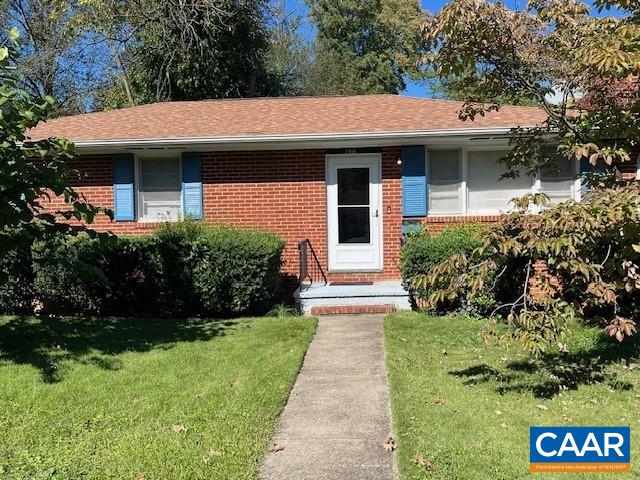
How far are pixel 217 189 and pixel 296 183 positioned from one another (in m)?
1.44

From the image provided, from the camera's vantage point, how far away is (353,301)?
9.27m

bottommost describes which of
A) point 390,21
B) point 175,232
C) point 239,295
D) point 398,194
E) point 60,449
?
point 60,449

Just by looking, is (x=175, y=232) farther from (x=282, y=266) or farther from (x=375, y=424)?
(x=375, y=424)

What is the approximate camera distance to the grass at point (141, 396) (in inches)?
158

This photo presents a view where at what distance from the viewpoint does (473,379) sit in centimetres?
566

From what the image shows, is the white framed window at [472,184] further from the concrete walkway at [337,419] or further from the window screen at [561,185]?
the concrete walkway at [337,419]

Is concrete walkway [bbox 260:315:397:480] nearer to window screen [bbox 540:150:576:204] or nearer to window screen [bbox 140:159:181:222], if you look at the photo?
window screen [bbox 140:159:181:222]

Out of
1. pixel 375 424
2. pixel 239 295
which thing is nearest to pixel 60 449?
pixel 375 424

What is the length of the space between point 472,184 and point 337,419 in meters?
6.99

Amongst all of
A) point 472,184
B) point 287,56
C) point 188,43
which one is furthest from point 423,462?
point 287,56

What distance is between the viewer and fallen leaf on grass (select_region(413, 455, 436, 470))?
A: 12.6ft

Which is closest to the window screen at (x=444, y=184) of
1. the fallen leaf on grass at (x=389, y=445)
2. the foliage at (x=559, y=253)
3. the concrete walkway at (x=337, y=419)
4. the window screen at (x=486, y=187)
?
the window screen at (x=486, y=187)

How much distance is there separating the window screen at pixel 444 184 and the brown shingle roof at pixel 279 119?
742mm

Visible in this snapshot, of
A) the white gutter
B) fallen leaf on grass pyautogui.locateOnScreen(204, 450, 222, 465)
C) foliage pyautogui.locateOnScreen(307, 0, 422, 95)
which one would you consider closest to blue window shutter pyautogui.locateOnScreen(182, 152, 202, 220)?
the white gutter
